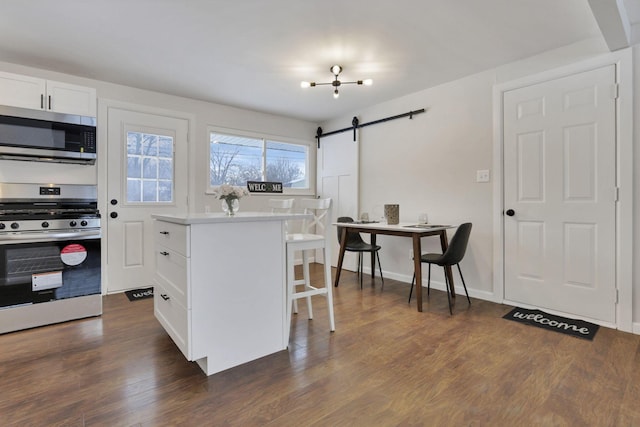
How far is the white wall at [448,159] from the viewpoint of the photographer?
116 inches

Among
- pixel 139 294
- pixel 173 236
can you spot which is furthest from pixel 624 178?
pixel 139 294

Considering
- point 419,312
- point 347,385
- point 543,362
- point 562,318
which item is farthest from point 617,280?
A: point 347,385

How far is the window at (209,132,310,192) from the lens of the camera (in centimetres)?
433

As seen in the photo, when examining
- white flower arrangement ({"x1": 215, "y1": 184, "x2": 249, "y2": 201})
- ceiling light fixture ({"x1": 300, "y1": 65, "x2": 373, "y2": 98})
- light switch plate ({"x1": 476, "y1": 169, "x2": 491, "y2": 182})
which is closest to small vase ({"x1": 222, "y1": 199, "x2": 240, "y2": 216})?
white flower arrangement ({"x1": 215, "y1": 184, "x2": 249, "y2": 201})

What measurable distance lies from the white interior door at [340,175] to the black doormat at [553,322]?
2.20 meters

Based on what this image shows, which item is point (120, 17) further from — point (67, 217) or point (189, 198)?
point (189, 198)

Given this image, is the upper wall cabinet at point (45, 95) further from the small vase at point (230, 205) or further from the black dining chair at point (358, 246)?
the black dining chair at point (358, 246)

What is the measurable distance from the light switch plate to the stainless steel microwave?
3.81 m

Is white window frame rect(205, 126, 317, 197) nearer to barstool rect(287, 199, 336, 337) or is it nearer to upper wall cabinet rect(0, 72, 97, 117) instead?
upper wall cabinet rect(0, 72, 97, 117)

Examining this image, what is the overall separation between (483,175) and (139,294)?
3.87m

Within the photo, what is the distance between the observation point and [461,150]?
3.41 metres

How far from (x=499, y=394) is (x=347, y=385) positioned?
794 millimetres

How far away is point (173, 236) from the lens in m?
1.92

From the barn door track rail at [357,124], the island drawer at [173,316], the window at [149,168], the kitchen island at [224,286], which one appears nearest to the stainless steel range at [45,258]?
the window at [149,168]
